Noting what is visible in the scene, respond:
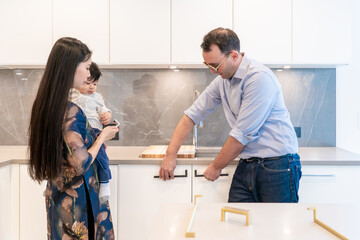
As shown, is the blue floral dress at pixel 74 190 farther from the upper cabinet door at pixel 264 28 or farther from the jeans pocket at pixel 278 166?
the upper cabinet door at pixel 264 28

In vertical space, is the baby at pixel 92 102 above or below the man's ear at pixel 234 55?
below

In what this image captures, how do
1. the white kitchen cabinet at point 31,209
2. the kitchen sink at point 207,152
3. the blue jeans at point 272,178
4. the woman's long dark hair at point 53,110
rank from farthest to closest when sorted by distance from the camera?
the kitchen sink at point 207,152, the white kitchen cabinet at point 31,209, the blue jeans at point 272,178, the woman's long dark hair at point 53,110

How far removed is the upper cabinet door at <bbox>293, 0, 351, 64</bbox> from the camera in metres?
2.26

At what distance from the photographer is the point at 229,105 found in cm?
190

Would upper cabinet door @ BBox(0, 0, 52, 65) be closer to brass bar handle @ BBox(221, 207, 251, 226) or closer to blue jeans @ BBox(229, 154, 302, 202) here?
blue jeans @ BBox(229, 154, 302, 202)

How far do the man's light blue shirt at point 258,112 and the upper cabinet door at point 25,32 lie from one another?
133 cm

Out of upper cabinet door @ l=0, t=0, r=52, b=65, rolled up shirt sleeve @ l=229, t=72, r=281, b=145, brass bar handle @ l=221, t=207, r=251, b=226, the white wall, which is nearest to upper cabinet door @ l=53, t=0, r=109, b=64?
upper cabinet door @ l=0, t=0, r=52, b=65

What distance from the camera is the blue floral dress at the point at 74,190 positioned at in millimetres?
1376

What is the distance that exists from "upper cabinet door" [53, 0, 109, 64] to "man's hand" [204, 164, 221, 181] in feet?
3.37

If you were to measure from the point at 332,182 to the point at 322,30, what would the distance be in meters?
0.98

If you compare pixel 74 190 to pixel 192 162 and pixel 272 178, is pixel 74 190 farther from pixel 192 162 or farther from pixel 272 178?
pixel 272 178

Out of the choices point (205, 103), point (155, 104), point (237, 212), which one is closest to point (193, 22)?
point (205, 103)

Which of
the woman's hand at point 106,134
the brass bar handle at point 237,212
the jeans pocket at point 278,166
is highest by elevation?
the woman's hand at point 106,134

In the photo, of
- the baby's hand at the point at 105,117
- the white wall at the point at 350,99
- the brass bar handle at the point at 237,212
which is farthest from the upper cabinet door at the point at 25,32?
the white wall at the point at 350,99
